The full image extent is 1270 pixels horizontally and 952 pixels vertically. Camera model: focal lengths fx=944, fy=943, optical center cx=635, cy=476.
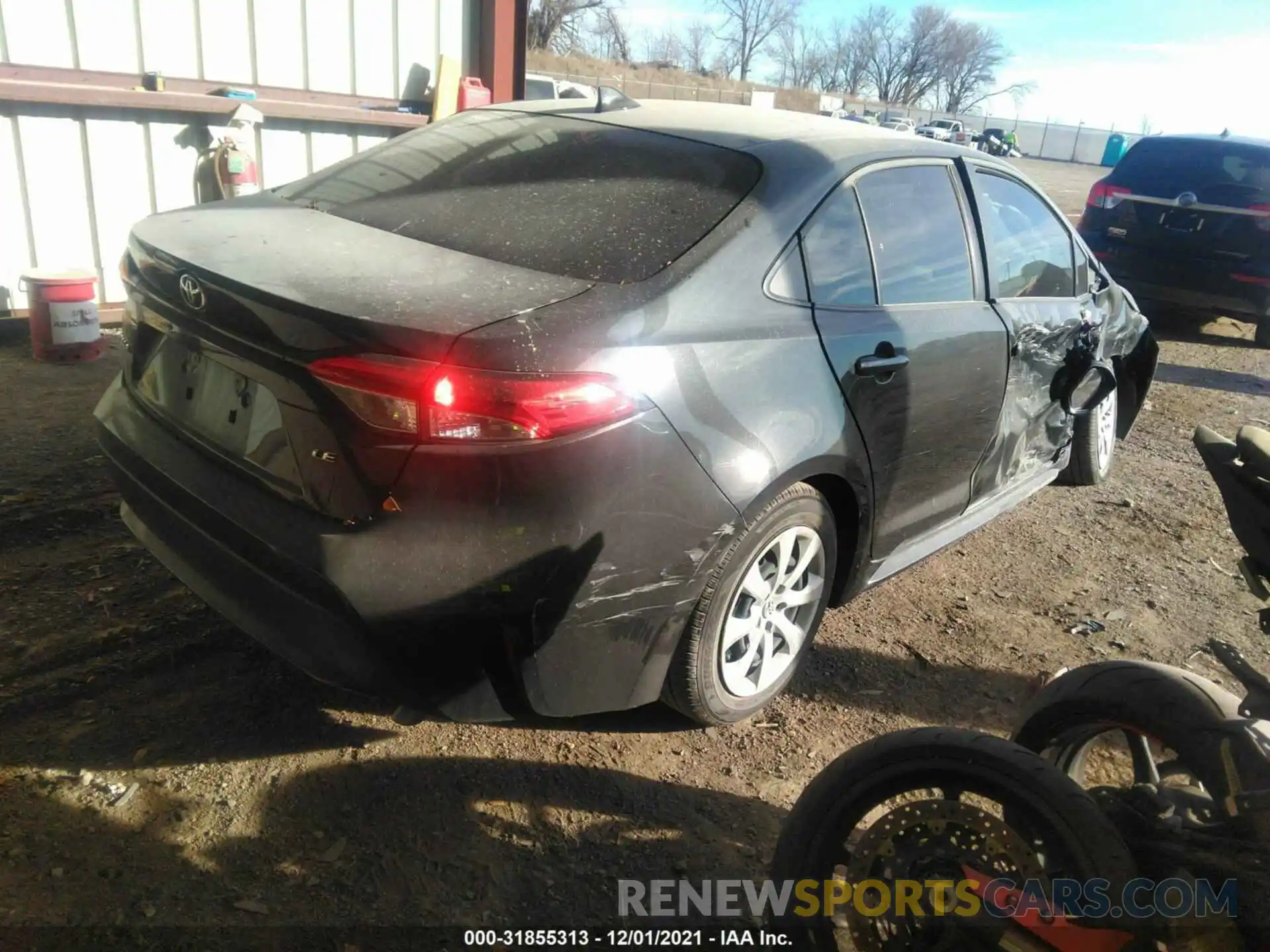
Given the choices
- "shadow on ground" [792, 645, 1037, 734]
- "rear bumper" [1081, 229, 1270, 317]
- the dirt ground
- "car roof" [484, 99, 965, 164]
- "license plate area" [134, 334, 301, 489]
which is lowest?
"shadow on ground" [792, 645, 1037, 734]

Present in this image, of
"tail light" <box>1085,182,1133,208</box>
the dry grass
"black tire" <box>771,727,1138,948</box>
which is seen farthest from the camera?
the dry grass

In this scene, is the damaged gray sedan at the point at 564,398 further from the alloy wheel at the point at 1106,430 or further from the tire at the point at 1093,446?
the alloy wheel at the point at 1106,430

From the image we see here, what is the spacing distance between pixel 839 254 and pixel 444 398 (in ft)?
4.52

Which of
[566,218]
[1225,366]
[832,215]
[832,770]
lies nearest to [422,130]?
[566,218]

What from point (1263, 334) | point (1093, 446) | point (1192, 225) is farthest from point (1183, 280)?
point (1093, 446)

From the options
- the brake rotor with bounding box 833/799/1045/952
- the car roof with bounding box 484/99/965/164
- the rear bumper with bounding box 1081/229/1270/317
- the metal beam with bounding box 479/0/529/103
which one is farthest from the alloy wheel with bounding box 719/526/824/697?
the rear bumper with bounding box 1081/229/1270/317

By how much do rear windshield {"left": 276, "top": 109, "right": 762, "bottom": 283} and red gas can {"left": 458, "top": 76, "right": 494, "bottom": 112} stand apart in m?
4.69

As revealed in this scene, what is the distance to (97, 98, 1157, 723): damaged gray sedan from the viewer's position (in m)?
2.03

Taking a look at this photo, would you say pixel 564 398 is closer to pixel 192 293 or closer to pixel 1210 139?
pixel 192 293

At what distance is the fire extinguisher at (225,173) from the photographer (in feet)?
20.7

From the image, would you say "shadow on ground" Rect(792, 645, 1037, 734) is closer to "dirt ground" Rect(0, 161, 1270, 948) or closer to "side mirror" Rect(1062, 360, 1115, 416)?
"dirt ground" Rect(0, 161, 1270, 948)

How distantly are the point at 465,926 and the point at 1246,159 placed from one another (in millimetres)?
9092

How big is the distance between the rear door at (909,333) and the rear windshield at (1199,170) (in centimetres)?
624

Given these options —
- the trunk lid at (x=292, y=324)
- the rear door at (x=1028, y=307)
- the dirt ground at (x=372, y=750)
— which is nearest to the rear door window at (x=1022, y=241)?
the rear door at (x=1028, y=307)
